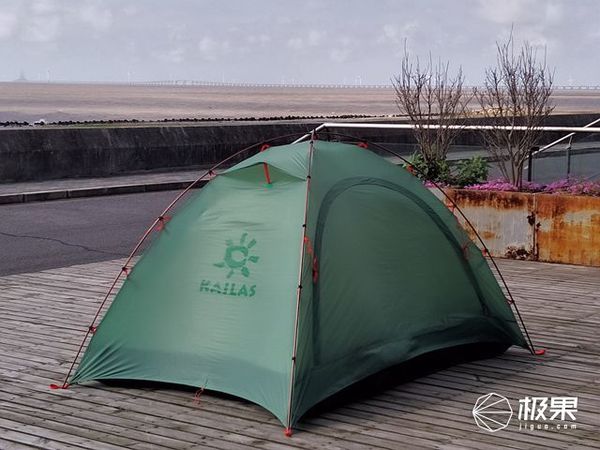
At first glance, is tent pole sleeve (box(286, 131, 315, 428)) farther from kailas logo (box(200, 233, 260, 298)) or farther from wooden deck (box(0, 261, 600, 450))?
kailas logo (box(200, 233, 260, 298))

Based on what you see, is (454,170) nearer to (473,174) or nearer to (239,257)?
(473,174)

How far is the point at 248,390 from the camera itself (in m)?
7.12

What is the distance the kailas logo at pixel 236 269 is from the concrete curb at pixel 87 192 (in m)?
13.0

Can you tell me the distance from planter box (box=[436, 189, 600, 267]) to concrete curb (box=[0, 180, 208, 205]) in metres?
9.48

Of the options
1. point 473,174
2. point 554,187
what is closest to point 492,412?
point 554,187

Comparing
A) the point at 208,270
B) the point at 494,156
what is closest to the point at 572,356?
the point at 208,270

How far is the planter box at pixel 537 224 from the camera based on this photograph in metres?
12.4

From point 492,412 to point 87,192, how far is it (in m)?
15.1

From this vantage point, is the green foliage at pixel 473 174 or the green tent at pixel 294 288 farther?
the green foliage at pixel 473 174

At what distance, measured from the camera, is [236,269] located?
24.8 ft

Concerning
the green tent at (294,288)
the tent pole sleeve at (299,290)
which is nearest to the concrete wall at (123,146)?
the green tent at (294,288)

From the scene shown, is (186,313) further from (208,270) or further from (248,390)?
(248,390)

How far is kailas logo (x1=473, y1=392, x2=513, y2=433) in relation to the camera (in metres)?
6.79

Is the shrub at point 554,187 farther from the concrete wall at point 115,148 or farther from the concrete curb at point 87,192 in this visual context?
the concrete wall at point 115,148
